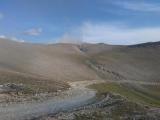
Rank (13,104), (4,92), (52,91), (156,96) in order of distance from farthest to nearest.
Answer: (156,96) → (52,91) → (4,92) → (13,104)

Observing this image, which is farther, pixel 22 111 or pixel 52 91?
pixel 52 91

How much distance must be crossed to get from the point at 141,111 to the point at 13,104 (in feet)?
113

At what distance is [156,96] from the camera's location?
182m

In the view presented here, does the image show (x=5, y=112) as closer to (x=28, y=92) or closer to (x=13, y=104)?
(x=13, y=104)

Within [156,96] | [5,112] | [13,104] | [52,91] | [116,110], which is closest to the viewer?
[116,110]

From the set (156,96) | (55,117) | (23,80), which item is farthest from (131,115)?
(156,96)

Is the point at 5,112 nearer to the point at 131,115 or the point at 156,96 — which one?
the point at 131,115

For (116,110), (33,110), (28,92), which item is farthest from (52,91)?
(116,110)

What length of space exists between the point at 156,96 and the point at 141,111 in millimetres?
121277

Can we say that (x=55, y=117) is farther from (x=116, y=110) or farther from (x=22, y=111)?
(x=22, y=111)

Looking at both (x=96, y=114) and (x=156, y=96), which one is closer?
(x=96, y=114)

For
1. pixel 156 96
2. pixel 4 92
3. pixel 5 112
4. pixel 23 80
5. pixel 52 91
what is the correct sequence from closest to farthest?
pixel 5 112 → pixel 4 92 → pixel 52 91 → pixel 23 80 → pixel 156 96

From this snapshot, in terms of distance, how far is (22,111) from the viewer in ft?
254

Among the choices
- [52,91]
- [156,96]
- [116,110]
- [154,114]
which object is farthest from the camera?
[156,96]
